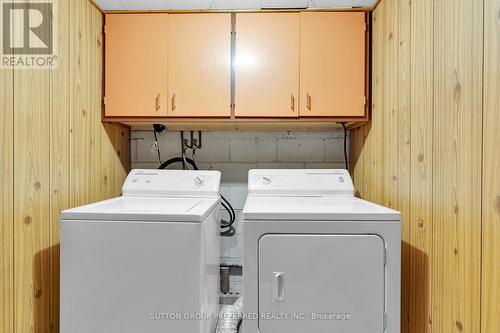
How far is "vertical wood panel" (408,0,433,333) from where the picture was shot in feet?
4.20

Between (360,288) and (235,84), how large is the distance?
1.40 m

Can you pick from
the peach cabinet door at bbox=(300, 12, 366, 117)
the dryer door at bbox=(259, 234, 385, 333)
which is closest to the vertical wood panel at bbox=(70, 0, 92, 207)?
the dryer door at bbox=(259, 234, 385, 333)

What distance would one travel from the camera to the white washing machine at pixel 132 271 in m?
1.28

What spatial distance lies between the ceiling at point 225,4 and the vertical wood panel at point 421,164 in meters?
0.58

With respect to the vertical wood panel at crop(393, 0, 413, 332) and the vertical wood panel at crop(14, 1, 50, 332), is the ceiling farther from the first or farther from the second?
the vertical wood panel at crop(14, 1, 50, 332)

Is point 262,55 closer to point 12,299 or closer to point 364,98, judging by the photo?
point 364,98

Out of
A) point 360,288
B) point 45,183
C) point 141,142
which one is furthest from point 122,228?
point 141,142

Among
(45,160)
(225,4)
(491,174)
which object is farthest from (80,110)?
(491,174)

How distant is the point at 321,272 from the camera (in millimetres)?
1249

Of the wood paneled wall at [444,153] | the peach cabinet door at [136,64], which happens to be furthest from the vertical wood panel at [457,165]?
the peach cabinet door at [136,64]

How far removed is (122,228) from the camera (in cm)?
130

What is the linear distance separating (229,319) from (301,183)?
3.34 ft

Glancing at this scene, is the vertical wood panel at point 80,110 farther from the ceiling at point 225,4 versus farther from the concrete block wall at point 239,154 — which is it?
the concrete block wall at point 239,154

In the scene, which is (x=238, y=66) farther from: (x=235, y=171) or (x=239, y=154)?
(x=235, y=171)
